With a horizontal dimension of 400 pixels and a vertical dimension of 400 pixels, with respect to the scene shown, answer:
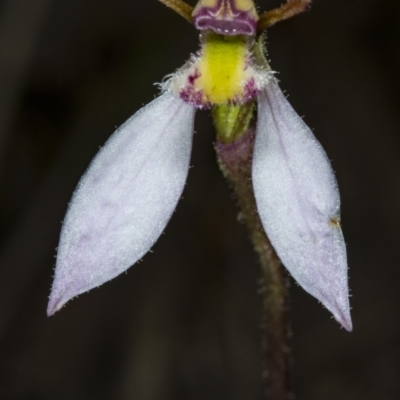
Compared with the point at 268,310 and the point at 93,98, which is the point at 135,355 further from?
the point at 268,310

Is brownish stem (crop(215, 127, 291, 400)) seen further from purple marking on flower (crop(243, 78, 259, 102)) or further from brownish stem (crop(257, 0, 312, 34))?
brownish stem (crop(257, 0, 312, 34))

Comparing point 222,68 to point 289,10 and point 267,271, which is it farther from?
point 267,271

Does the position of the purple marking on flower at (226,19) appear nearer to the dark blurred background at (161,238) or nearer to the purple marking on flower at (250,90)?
the purple marking on flower at (250,90)

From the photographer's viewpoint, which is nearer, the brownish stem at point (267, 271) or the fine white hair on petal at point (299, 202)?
the fine white hair on petal at point (299, 202)

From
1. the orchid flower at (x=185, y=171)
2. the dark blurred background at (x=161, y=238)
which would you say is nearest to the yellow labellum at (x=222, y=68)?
the orchid flower at (x=185, y=171)

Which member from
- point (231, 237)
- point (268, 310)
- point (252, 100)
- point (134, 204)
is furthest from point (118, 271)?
point (231, 237)

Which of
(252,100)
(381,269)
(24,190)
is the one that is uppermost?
(252,100)

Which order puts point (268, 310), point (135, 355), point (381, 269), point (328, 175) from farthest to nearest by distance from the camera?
point (381, 269), point (135, 355), point (268, 310), point (328, 175)
